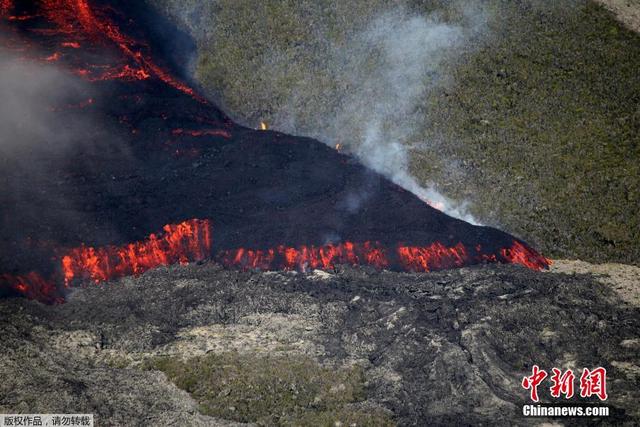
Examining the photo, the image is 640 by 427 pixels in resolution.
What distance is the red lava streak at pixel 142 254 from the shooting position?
15359 mm

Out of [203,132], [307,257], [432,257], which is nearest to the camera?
[307,257]

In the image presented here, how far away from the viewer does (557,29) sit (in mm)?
24062

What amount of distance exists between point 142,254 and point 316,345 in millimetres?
5363

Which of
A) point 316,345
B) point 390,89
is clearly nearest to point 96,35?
point 390,89

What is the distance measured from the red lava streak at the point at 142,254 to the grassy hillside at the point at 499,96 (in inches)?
252

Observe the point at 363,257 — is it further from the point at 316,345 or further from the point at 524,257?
the point at 524,257

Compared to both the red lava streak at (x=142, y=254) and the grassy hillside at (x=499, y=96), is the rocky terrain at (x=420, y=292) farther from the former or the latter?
the red lava streak at (x=142, y=254)

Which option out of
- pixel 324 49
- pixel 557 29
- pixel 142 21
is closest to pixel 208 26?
pixel 142 21

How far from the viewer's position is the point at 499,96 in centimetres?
2169

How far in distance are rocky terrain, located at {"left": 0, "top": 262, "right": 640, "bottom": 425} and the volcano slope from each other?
0.72 metres

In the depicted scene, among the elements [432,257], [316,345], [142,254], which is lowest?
[316,345]

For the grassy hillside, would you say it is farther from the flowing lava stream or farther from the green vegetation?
the green vegetation

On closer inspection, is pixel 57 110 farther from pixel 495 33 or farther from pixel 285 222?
pixel 495 33

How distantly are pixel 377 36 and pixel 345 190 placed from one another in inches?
354
